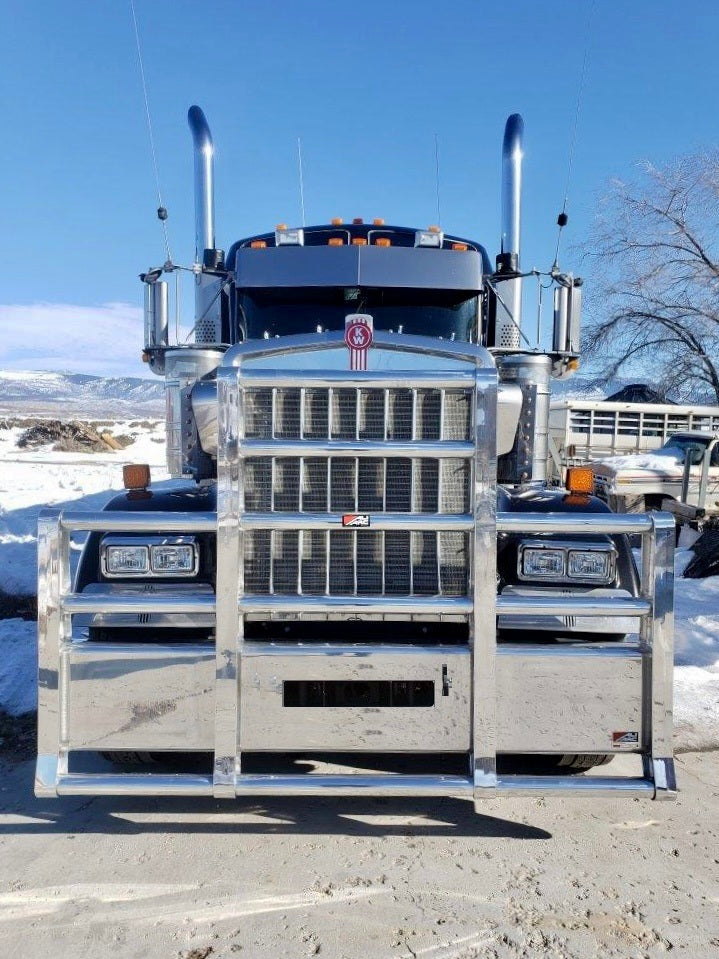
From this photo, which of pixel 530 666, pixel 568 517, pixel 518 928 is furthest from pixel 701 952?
pixel 568 517

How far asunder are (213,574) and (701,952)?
2.37 m

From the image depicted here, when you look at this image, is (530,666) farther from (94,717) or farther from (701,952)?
(94,717)

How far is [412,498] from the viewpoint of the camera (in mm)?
3420

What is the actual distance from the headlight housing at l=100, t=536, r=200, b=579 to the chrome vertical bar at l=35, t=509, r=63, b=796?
0.85 ft

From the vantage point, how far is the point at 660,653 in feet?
10.9

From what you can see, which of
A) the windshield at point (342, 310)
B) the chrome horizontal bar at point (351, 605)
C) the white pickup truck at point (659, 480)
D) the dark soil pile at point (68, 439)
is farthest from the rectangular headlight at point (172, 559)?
the dark soil pile at point (68, 439)

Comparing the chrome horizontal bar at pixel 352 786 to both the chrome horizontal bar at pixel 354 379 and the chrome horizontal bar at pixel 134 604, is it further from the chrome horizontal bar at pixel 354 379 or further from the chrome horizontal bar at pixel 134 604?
the chrome horizontal bar at pixel 354 379

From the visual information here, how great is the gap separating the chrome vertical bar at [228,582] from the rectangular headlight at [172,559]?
26cm

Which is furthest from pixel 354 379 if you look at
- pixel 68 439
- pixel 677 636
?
pixel 68 439

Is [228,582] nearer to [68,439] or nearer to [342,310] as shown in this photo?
[342,310]

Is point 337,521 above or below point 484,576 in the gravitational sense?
above

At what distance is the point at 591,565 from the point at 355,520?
1.09m

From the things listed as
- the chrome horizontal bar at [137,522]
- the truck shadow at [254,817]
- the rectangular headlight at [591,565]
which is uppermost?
the chrome horizontal bar at [137,522]

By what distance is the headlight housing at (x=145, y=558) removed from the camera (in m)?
3.51
